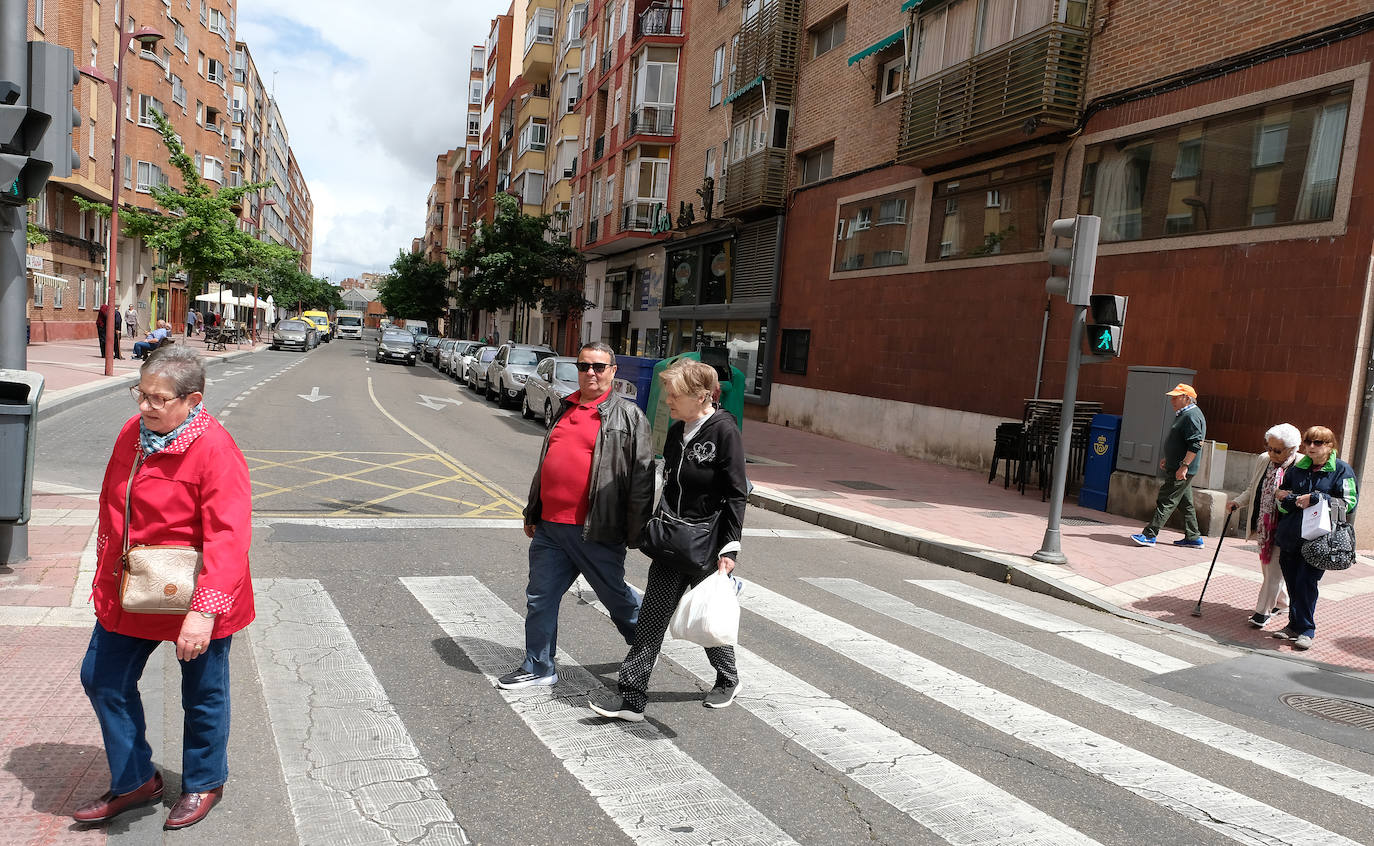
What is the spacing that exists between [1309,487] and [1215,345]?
5.34 meters

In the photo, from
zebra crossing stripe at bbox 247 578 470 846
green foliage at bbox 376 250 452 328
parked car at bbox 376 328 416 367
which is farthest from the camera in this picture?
green foliage at bbox 376 250 452 328

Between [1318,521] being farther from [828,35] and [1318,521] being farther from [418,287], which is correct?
[418,287]

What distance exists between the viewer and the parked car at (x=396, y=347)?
42625 millimetres

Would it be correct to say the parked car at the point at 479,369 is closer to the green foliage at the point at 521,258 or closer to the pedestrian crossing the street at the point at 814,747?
the green foliage at the point at 521,258

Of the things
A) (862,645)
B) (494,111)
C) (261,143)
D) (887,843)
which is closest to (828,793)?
(887,843)

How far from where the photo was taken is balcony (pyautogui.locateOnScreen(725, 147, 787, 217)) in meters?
23.3

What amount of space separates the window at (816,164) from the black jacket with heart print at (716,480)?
18.6 metres

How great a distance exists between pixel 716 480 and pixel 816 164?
773 inches

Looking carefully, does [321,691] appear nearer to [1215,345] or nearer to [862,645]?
[862,645]

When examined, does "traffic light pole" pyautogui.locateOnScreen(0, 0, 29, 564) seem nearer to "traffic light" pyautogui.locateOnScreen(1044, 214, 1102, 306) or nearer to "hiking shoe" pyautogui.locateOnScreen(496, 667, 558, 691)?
"hiking shoe" pyautogui.locateOnScreen(496, 667, 558, 691)

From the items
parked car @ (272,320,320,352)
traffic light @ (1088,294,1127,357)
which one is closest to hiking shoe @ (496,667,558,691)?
traffic light @ (1088,294,1127,357)

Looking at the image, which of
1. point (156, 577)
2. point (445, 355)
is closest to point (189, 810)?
point (156, 577)

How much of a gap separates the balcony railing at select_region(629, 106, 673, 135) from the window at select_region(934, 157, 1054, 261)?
1547 centimetres

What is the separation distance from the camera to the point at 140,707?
10.4ft
